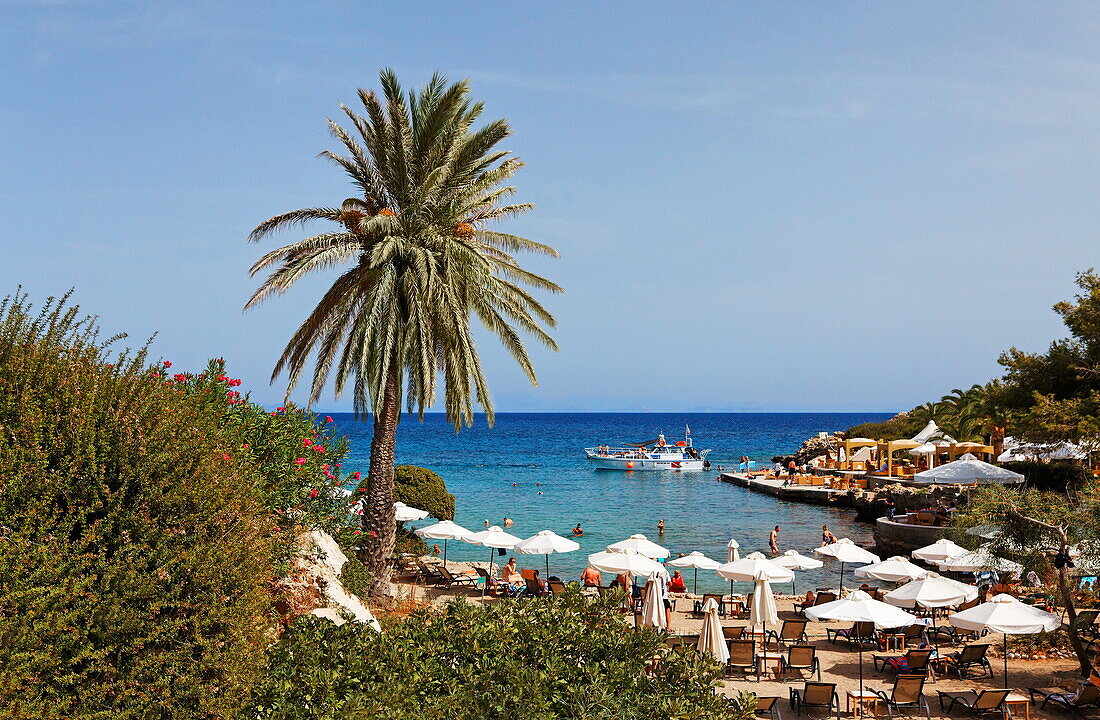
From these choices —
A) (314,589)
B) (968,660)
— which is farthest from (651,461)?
(314,589)

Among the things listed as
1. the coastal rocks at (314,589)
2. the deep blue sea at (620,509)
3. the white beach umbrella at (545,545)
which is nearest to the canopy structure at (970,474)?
the deep blue sea at (620,509)

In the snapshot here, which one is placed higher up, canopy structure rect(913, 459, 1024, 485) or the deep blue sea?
canopy structure rect(913, 459, 1024, 485)

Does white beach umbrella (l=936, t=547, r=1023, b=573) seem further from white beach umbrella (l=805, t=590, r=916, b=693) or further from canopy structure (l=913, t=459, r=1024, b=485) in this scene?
canopy structure (l=913, t=459, r=1024, b=485)

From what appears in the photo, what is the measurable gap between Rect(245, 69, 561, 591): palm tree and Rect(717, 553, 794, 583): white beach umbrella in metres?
7.36

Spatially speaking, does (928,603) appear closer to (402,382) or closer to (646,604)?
(646,604)

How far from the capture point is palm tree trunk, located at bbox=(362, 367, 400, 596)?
16.8 metres

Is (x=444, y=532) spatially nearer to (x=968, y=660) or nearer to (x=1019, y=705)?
(x=968, y=660)

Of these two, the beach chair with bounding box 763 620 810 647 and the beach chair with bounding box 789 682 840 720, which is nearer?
the beach chair with bounding box 789 682 840 720

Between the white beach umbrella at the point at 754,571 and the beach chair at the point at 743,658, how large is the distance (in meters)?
2.75

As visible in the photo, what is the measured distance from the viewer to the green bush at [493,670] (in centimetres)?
477

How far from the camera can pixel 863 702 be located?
13594 mm

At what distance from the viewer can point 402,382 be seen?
17125 millimetres

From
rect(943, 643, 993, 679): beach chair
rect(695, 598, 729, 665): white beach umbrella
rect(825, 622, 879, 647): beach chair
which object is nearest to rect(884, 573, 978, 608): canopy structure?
rect(825, 622, 879, 647): beach chair

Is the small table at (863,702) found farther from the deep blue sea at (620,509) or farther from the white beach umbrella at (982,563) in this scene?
the deep blue sea at (620,509)
